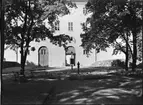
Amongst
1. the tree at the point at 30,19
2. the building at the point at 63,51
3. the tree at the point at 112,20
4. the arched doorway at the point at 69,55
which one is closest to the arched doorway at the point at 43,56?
the building at the point at 63,51

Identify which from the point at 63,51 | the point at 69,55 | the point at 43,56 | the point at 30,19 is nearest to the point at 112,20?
the point at 30,19

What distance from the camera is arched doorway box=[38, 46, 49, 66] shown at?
4788cm

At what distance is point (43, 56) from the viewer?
4806cm

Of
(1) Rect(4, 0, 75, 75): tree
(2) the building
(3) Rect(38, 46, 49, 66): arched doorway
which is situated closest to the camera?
(1) Rect(4, 0, 75, 75): tree

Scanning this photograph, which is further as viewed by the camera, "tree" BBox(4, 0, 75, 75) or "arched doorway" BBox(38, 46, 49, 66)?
"arched doorway" BBox(38, 46, 49, 66)

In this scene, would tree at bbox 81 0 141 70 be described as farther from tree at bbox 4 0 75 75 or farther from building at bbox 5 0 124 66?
building at bbox 5 0 124 66

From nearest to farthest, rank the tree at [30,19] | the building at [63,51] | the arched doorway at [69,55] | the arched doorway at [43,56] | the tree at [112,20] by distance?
the tree at [30,19] → the tree at [112,20] → the building at [63,51] → the arched doorway at [43,56] → the arched doorway at [69,55]

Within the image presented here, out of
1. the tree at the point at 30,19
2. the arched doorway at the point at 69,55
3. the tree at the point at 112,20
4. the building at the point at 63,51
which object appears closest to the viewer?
the tree at the point at 30,19

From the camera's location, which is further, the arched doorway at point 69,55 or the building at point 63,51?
the arched doorway at point 69,55

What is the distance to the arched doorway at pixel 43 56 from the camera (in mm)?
47875

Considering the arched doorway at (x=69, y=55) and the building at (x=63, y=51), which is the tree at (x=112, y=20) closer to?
the building at (x=63, y=51)

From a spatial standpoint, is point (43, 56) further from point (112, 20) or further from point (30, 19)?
point (112, 20)

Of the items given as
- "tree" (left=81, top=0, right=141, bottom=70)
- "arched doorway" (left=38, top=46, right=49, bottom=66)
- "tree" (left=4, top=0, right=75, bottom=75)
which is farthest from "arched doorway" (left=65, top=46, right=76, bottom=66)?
"tree" (left=4, top=0, right=75, bottom=75)

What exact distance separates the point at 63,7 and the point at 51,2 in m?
1.11
